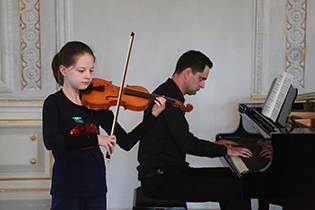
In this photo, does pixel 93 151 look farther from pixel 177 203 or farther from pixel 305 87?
pixel 305 87

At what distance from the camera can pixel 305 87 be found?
295 centimetres

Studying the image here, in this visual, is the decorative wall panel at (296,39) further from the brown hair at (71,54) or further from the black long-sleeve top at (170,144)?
the brown hair at (71,54)

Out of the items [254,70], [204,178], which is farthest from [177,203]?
[254,70]

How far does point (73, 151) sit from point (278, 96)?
112 centimetres

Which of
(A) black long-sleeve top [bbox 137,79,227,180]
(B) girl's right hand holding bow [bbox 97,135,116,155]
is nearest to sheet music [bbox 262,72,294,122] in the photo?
(A) black long-sleeve top [bbox 137,79,227,180]

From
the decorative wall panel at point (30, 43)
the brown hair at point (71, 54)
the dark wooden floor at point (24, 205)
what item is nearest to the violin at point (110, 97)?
the brown hair at point (71, 54)

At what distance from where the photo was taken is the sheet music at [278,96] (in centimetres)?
183

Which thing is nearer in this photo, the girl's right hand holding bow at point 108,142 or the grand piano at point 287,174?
the girl's right hand holding bow at point 108,142

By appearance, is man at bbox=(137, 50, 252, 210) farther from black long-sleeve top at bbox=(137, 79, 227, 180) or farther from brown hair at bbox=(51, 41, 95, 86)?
brown hair at bbox=(51, 41, 95, 86)

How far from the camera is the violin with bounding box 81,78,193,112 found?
156 cm

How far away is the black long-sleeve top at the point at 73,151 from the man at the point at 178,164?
0.48 metres

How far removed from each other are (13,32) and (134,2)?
3.40 feet

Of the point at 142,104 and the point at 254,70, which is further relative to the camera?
the point at 254,70

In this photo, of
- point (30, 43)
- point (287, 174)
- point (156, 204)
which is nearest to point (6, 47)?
point (30, 43)
